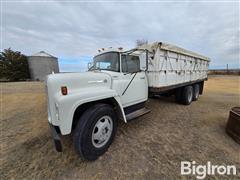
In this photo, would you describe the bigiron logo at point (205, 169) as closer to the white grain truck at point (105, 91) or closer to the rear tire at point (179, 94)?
the white grain truck at point (105, 91)

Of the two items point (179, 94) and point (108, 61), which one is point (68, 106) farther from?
point (179, 94)

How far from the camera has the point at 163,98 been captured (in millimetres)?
7816

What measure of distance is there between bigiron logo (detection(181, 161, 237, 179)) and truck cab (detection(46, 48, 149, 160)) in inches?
60.5

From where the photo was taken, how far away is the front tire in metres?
2.32

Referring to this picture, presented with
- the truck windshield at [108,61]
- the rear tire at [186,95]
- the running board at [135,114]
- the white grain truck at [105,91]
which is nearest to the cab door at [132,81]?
the white grain truck at [105,91]

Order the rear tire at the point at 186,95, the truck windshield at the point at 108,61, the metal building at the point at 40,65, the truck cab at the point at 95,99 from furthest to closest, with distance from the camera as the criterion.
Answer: the metal building at the point at 40,65, the rear tire at the point at 186,95, the truck windshield at the point at 108,61, the truck cab at the point at 95,99

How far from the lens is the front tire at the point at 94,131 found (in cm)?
232

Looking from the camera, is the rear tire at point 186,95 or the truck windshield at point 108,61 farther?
the rear tire at point 186,95

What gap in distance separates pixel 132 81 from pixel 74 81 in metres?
1.63

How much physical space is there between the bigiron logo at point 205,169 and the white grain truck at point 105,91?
57.8 inches

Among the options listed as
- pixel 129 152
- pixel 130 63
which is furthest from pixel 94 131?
pixel 130 63

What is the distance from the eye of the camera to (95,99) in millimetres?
2504

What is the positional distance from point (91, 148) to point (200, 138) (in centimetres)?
277

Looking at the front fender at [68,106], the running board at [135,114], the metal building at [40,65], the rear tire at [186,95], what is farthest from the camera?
the metal building at [40,65]
